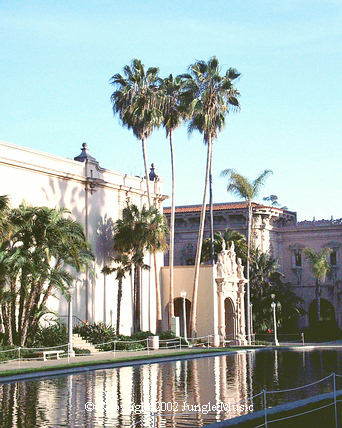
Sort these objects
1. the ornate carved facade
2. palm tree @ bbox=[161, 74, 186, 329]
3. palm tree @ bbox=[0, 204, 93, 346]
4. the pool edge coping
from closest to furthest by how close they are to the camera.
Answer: the pool edge coping, palm tree @ bbox=[0, 204, 93, 346], palm tree @ bbox=[161, 74, 186, 329], the ornate carved facade

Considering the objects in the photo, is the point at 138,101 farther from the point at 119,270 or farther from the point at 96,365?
the point at 96,365

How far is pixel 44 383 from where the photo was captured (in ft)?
72.6

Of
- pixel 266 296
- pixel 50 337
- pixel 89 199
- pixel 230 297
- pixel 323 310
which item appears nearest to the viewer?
pixel 50 337

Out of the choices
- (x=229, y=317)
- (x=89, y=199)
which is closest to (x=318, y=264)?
(x=229, y=317)

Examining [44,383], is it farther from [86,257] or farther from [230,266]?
[230,266]

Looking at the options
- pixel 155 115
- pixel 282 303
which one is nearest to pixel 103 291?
pixel 155 115

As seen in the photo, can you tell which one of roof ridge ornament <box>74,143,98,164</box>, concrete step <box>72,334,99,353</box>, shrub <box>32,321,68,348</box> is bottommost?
concrete step <box>72,334,99,353</box>

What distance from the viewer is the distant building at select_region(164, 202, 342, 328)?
6475 cm

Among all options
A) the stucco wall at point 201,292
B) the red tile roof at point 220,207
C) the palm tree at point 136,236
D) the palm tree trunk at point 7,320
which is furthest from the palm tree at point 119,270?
the red tile roof at point 220,207

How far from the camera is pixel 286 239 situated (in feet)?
223

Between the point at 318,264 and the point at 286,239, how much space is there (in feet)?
25.4

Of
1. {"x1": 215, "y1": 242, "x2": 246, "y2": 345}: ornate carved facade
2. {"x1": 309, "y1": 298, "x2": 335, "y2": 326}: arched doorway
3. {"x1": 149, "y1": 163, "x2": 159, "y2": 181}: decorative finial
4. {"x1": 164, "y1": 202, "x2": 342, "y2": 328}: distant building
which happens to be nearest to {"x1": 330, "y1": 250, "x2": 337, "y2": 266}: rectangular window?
{"x1": 164, "y1": 202, "x2": 342, "y2": 328}: distant building

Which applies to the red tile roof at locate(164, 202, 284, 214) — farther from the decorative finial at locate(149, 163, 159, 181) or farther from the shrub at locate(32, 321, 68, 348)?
the shrub at locate(32, 321, 68, 348)

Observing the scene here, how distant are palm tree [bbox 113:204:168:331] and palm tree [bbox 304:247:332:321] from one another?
21.2m
